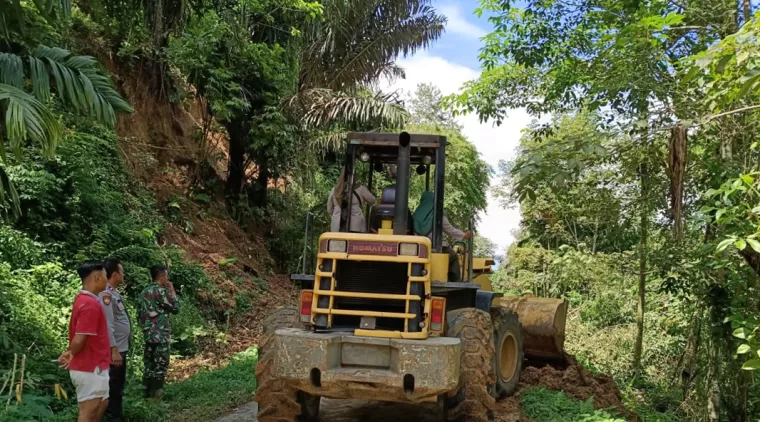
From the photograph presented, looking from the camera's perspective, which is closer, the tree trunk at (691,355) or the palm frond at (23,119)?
the palm frond at (23,119)

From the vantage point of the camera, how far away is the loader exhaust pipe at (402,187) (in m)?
6.39

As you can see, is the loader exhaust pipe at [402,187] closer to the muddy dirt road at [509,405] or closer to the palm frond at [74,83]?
the muddy dirt road at [509,405]

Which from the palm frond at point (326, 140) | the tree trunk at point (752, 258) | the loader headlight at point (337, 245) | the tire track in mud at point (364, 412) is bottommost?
the tire track in mud at point (364, 412)

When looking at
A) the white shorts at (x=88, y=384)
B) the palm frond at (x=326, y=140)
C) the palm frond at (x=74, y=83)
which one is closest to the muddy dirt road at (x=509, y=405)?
the white shorts at (x=88, y=384)

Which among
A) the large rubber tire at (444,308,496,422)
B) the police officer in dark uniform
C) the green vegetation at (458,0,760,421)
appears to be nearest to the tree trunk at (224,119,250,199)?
the green vegetation at (458,0,760,421)

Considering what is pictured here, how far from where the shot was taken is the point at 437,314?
5.77 meters

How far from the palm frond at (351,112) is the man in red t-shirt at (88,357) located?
1273 centimetres

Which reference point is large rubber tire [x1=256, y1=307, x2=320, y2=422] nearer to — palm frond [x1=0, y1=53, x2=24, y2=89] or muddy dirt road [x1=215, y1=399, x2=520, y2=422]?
muddy dirt road [x1=215, y1=399, x2=520, y2=422]

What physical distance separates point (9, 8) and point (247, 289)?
30.5 ft

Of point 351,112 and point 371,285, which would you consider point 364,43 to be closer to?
point 351,112

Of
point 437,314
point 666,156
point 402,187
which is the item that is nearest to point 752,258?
point 666,156

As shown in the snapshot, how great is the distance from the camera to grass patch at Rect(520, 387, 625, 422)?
6.34m

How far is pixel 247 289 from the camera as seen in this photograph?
1503 centimetres

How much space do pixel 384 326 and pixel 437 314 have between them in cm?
52
